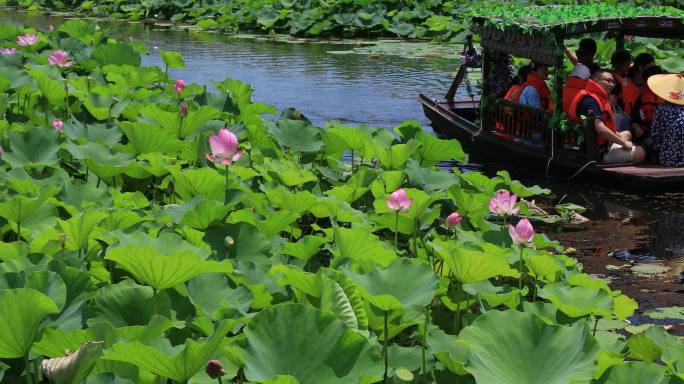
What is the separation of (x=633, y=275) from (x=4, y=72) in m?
3.17

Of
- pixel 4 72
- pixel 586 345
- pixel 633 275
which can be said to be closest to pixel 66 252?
pixel 586 345

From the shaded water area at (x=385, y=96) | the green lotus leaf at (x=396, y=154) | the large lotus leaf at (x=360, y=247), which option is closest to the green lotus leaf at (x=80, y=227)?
the large lotus leaf at (x=360, y=247)

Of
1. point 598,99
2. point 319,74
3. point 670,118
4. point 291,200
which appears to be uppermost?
point 291,200

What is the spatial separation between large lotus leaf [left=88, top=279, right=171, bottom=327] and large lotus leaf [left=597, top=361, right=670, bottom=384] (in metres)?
0.97

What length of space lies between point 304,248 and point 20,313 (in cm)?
113

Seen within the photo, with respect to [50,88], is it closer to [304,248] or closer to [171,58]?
[171,58]

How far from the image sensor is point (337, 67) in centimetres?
1366

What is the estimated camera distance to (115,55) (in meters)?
6.73

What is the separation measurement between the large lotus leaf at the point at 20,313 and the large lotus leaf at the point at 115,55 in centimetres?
463

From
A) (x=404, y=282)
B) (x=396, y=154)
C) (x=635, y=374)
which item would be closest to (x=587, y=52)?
(x=396, y=154)

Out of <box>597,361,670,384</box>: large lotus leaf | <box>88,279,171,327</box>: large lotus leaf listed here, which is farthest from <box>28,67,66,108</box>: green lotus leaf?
<box>597,361,670,384</box>: large lotus leaf

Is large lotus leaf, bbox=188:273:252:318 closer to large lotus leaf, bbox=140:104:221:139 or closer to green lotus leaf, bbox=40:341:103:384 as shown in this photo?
green lotus leaf, bbox=40:341:103:384

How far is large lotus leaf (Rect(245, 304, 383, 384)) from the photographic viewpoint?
2.14 meters

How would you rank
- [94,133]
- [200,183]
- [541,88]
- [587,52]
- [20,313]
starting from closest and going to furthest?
[20,313]
[200,183]
[94,133]
[587,52]
[541,88]
